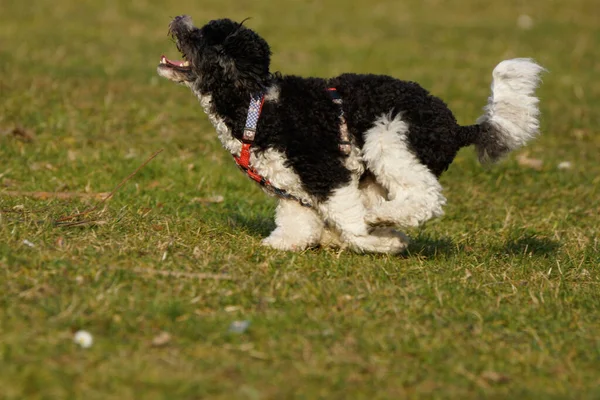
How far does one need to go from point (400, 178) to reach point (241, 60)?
1.20 meters

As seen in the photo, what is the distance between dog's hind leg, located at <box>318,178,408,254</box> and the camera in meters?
5.59

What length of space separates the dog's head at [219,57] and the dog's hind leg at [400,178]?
81 cm

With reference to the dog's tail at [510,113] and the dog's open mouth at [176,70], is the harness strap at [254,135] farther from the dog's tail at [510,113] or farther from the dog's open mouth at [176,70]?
the dog's tail at [510,113]

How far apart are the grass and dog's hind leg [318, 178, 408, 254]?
12 centimetres

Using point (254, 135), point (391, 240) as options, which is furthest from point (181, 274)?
point (391, 240)

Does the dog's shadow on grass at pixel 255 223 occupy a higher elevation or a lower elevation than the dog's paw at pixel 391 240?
lower

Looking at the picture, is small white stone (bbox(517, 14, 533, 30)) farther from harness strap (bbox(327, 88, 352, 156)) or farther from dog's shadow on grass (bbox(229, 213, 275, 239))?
harness strap (bbox(327, 88, 352, 156))

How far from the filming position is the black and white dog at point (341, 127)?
546 cm

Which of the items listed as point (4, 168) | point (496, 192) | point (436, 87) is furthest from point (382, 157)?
point (436, 87)

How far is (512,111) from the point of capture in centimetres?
562

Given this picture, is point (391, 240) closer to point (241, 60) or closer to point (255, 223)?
point (255, 223)

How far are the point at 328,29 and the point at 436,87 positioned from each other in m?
5.37

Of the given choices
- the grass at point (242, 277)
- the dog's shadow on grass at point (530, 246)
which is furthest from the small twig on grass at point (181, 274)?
the dog's shadow on grass at point (530, 246)

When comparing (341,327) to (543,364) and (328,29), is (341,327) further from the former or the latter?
(328,29)
